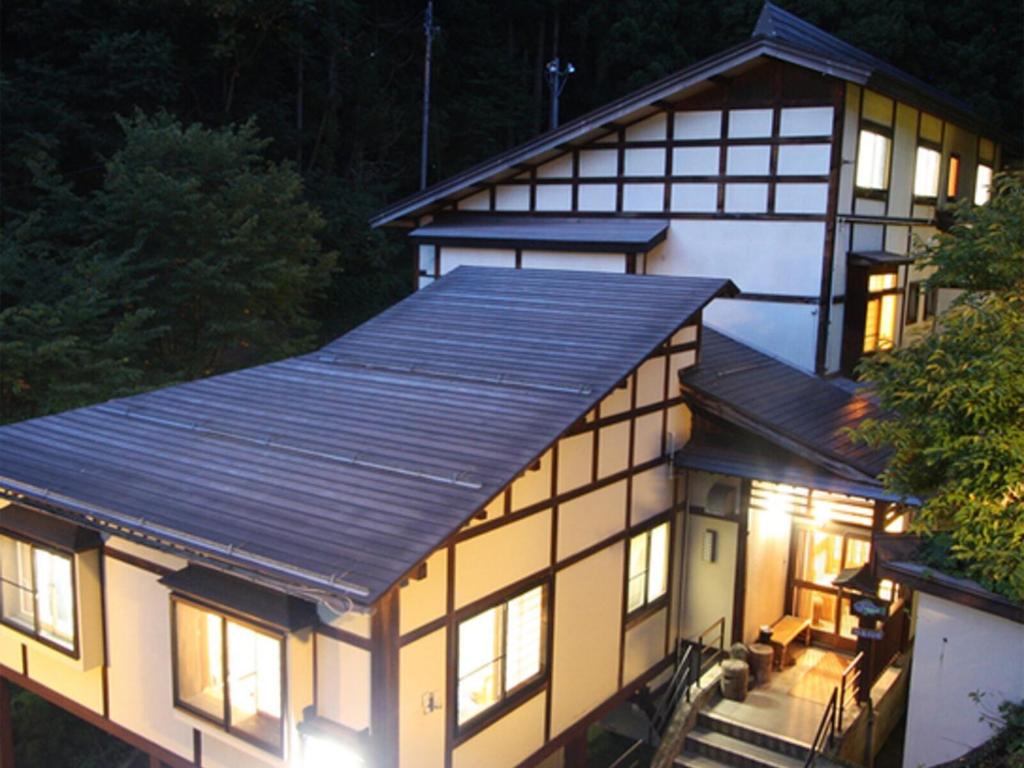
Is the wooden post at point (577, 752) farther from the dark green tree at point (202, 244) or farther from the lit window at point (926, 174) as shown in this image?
the lit window at point (926, 174)

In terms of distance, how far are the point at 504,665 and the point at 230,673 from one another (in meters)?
2.37

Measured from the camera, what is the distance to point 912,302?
15680mm

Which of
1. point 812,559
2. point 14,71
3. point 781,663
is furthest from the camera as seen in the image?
point 14,71

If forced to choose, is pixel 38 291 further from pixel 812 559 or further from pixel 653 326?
pixel 812 559

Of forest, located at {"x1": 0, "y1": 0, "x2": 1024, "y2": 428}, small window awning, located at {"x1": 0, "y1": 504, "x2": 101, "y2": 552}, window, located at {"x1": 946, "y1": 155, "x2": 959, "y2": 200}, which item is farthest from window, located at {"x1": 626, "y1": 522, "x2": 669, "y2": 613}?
window, located at {"x1": 946, "y1": 155, "x2": 959, "y2": 200}

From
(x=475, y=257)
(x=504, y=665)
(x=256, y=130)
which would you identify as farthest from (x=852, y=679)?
(x=256, y=130)

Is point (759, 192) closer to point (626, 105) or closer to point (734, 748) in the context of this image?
point (626, 105)

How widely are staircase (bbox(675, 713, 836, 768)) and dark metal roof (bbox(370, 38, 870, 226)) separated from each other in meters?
8.47

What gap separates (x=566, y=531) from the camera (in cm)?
856

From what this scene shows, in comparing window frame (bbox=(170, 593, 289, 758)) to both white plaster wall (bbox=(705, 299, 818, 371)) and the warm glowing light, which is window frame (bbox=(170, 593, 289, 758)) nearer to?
the warm glowing light

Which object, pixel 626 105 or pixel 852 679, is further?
pixel 626 105

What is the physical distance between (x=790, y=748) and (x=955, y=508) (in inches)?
136

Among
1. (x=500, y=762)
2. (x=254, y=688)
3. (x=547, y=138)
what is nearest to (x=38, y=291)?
(x=547, y=138)

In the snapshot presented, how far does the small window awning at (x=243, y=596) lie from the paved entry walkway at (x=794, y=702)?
5192 millimetres
